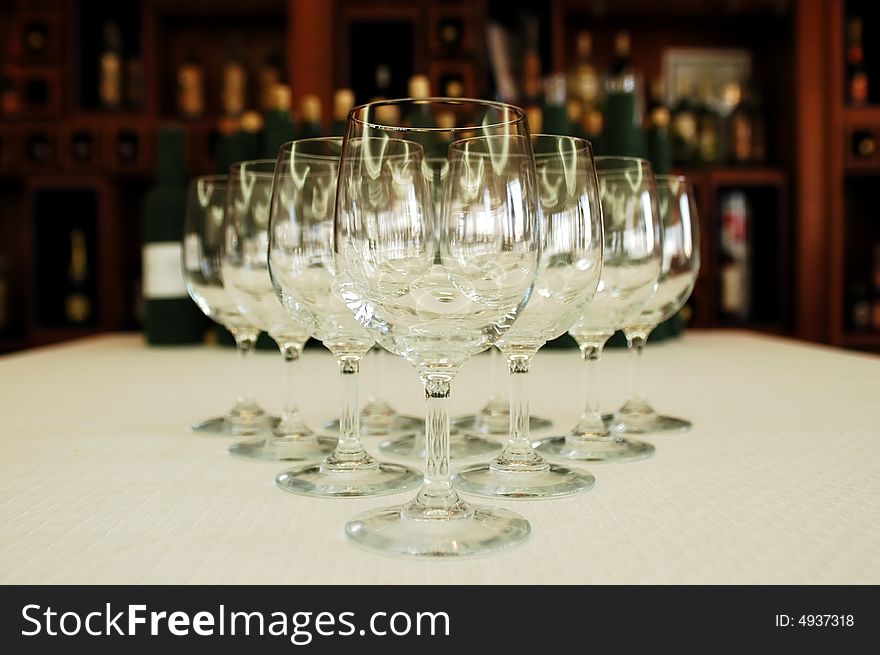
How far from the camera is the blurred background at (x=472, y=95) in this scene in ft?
8.64

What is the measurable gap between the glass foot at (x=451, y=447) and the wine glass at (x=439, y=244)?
22 centimetres

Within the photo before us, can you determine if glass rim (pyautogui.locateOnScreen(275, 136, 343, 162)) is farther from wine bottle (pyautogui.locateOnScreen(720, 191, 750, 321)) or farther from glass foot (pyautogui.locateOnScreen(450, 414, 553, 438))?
wine bottle (pyautogui.locateOnScreen(720, 191, 750, 321))

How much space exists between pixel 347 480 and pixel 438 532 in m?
0.13

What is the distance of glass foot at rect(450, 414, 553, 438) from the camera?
0.76 m

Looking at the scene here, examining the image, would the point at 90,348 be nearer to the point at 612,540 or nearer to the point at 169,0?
the point at 612,540

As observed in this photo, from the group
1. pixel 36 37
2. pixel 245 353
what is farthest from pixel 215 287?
pixel 36 37

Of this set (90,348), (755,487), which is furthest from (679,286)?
(90,348)

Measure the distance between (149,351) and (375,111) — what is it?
1.07 meters

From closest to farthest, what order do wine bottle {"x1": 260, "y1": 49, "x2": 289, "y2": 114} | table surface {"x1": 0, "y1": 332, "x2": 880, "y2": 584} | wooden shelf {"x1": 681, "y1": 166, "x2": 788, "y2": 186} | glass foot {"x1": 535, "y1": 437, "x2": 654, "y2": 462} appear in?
1. table surface {"x1": 0, "y1": 332, "x2": 880, "y2": 584}
2. glass foot {"x1": 535, "y1": 437, "x2": 654, "y2": 462}
3. wooden shelf {"x1": 681, "y1": 166, "x2": 788, "y2": 186}
4. wine bottle {"x1": 260, "y1": 49, "x2": 289, "y2": 114}

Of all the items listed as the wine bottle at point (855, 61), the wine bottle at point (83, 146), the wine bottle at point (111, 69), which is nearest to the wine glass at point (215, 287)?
the wine bottle at point (83, 146)

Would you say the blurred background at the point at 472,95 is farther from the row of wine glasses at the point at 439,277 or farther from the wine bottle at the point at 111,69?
the row of wine glasses at the point at 439,277

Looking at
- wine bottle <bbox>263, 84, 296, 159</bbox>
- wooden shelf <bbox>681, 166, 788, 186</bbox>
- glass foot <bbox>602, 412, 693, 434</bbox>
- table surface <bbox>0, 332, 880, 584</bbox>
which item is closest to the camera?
table surface <bbox>0, 332, 880, 584</bbox>

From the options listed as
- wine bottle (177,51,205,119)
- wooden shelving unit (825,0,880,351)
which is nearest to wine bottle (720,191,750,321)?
wooden shelving unit (825,0,880,351)

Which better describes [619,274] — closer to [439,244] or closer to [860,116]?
[439,244]
